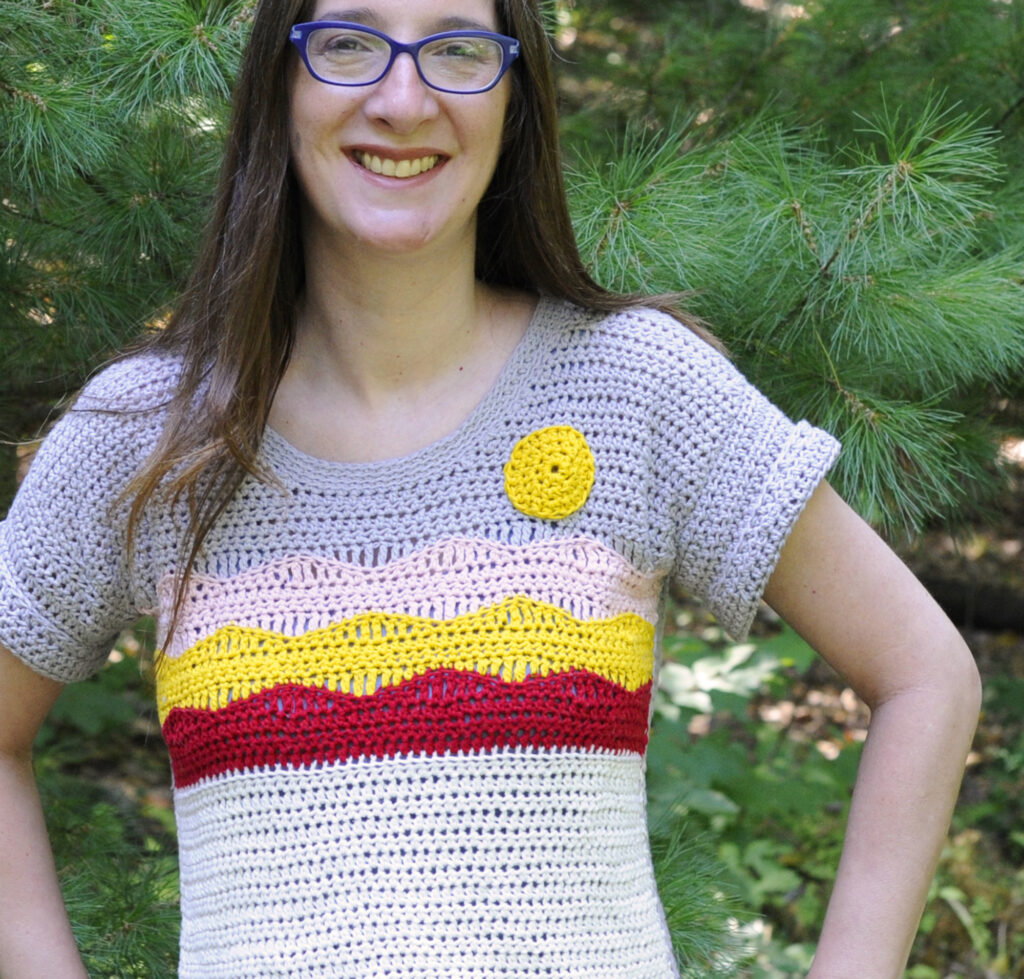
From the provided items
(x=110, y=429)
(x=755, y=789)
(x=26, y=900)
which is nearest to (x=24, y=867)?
(x=26, y=900)

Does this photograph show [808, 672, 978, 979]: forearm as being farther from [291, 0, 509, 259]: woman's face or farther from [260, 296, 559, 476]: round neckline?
[291, 0, 509, 259]: woman's face

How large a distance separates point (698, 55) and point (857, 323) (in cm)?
80

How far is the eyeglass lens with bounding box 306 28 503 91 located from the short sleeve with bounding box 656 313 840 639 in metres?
0.33

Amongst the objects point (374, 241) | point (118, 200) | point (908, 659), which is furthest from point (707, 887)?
point (118, 200)

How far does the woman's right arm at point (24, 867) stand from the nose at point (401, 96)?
2.16ft

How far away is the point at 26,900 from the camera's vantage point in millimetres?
1347

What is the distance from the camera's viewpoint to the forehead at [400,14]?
1147mm

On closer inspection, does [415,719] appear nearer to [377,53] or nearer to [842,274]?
[377,53]

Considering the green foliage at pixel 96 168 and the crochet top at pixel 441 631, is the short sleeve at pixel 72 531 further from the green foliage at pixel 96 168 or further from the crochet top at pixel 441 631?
the green foliage at pixel 96 168

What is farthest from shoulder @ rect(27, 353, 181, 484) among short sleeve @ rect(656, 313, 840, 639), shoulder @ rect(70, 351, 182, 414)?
short sleeve @ rect(656, 313, 840, 639)

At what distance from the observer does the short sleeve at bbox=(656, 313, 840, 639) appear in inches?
46.5

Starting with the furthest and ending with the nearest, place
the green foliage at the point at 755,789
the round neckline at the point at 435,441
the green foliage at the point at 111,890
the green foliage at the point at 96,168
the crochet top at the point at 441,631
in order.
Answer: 1. the green foliage at the point at 755,789
2. the green foliage at the point at 111,890
3. the green foliage at the point at 96,168
4. the round neckline at the point at 435,441
5. the crochet top at the point at 441,631

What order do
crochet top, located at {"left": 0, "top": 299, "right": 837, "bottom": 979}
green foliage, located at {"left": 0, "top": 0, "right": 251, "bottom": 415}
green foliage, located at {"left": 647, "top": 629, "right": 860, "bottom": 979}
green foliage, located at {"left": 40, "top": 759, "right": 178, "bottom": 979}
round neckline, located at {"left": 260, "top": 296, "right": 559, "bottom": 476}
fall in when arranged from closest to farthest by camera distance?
crochet top, located at {"left": 0, "top": 299, "right": 837, "bottom": 979}, round neckline, located at {"left": 260, "top": 296, "right": 559, "bottom": 476}, green foliage, located at {"left": 0, "top": 0, "right": 251, "bottom": 415}, green foliage, located at {"left": 40, "top": 759, "right": 178, "bottom": 979}, green foliage, located at {"left": 647, "top": 629, "right": 860, "bottom": 979}

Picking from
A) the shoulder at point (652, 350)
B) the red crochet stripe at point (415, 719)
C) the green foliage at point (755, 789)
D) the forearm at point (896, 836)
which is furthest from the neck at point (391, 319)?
the green foliage at point (755, 789)
